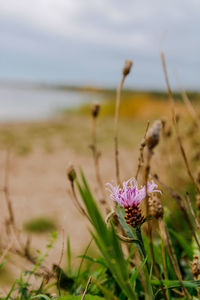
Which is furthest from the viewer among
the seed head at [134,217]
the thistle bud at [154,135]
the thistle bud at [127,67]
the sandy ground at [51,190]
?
the sandy ground at [51,190]

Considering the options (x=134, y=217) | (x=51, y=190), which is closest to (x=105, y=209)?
(x=134, y=217)

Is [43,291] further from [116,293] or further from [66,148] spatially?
[66,148]

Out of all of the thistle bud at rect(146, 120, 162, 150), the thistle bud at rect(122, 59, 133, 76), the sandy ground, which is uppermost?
the thistle bud at rect(122, 59, 133, 76)

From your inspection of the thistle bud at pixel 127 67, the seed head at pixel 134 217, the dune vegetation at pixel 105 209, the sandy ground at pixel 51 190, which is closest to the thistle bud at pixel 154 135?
the dune vegetation at pixel 105 209

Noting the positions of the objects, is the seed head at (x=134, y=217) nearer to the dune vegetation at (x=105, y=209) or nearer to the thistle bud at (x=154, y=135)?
the dune vegetation at (x=105, y=209)

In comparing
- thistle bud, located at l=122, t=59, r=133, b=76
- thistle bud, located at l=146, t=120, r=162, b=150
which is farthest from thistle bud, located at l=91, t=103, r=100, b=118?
thistle bud, located at l=146, t=120, r=162, b=150

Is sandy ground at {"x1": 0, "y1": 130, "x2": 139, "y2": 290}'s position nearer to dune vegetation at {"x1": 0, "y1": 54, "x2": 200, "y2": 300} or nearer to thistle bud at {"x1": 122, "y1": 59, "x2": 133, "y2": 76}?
dune vegetation at {"x1": 0, "y1": 54, "x2": 200, "y2": 300}

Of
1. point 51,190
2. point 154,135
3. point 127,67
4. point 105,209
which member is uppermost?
point 127,67

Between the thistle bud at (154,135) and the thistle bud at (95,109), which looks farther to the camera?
the thistle bud at (95,109)

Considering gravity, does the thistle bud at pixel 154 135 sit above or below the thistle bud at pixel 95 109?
below

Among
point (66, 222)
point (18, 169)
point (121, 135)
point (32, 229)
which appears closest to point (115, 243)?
point (32, 229)

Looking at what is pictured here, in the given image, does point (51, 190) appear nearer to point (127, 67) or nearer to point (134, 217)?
point (127, 67)

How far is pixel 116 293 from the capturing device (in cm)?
65

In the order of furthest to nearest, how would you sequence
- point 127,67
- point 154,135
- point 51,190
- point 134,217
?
point 51,190 < point 127,67 < point 134,217 < point 154,135
